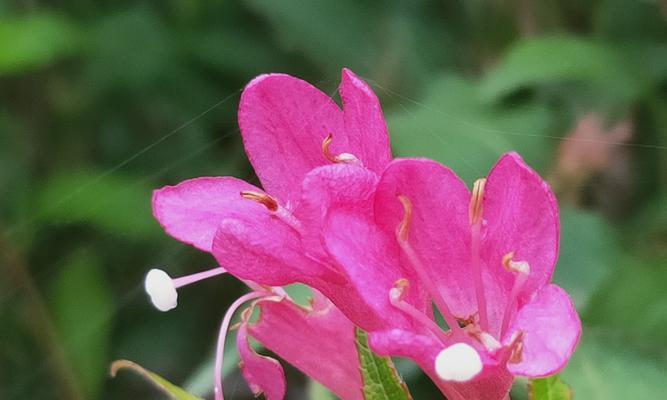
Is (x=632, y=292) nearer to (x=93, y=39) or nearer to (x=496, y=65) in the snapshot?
(x=496, y=65)

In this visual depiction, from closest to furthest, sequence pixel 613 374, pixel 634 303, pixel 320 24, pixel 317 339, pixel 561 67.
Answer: pixel 317 339, pixel 613 374, pixel 634 303, pixel 561 67, pixel 320 24

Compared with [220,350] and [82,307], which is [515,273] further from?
[82,307]

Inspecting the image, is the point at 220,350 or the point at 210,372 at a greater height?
the point at 220,350

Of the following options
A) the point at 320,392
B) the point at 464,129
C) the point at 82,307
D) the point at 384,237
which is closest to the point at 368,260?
the point at 384,237


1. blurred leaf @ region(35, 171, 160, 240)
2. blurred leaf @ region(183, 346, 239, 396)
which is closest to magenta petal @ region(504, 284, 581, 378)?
blurred leaf @ region(183, 346, 239, 396)

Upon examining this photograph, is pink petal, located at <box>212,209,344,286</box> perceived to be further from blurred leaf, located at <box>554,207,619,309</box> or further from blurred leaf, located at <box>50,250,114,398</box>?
blurred leaf, located at <box>50,250,114,398</box>

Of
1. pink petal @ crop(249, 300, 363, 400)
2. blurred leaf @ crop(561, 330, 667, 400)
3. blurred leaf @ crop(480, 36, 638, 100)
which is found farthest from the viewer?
blurred leaf @ crop(480, 36, 638, 100)
